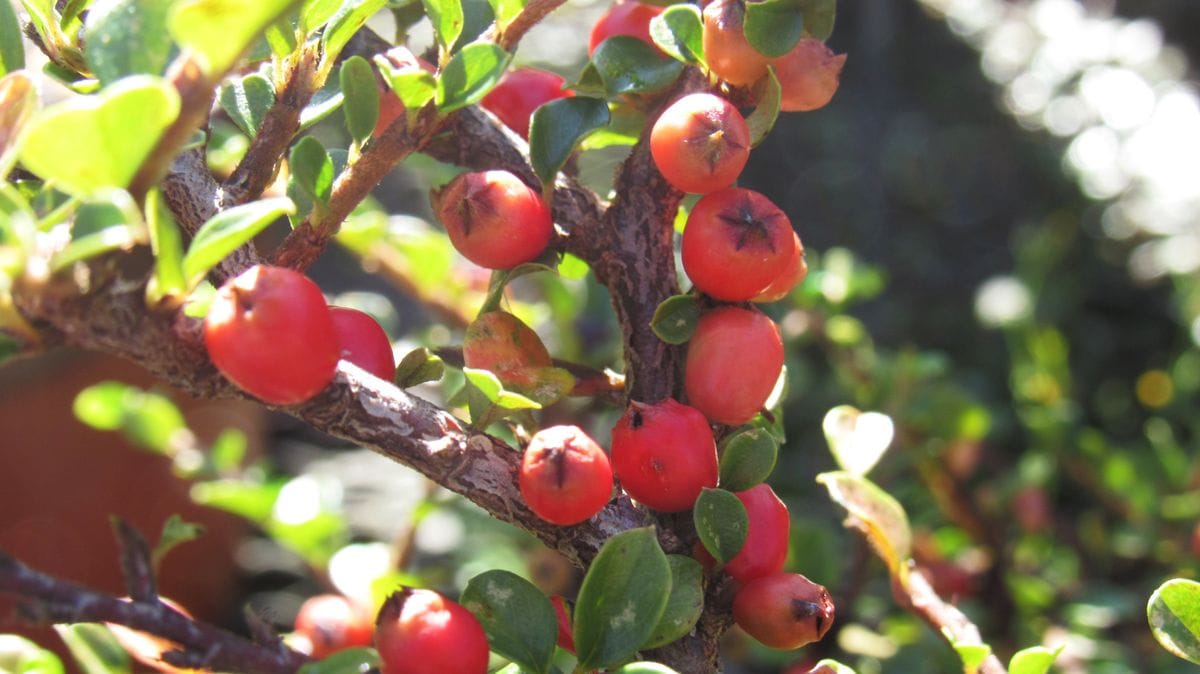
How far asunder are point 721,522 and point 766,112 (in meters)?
0.24

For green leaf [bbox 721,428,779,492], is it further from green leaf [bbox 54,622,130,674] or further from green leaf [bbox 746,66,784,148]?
green leaf [bbox 54,622,130,674]

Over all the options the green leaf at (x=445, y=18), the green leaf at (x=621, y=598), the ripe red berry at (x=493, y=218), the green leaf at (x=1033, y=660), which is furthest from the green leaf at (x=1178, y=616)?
the green leaf at (x=445, y=18)

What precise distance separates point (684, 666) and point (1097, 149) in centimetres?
158

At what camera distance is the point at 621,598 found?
1.72 feet

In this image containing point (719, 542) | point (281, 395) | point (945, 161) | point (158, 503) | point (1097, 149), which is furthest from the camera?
point (945, 161)

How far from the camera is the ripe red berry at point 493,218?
23.0 inches

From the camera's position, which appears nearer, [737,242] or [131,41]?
[131,41]

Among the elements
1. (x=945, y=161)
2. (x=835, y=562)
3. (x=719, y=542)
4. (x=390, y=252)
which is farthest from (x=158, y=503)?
(x=945, y=161)

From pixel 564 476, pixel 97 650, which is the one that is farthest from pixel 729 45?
pixel 97 650

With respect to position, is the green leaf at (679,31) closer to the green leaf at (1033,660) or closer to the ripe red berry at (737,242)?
the ripe red berry at (737,242)

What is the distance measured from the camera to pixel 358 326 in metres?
0.58

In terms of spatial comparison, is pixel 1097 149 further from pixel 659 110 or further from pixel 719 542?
pixel 719 542

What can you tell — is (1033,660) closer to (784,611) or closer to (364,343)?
(784,611)

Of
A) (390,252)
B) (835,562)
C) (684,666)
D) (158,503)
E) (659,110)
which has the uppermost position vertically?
(659,110)
